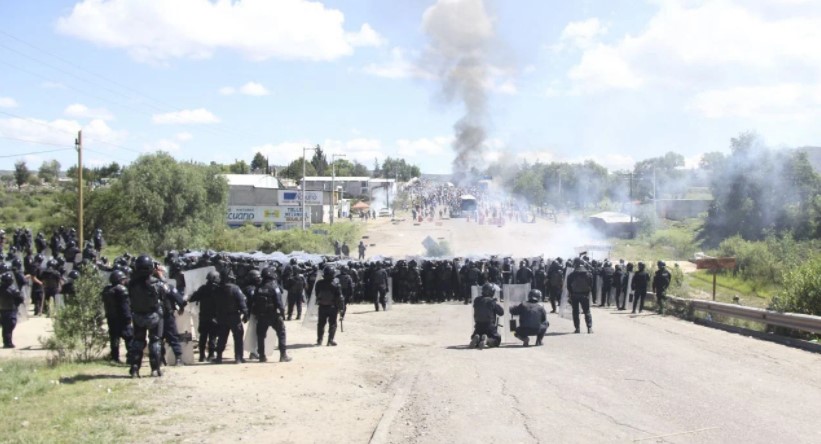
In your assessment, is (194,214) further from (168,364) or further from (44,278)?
(168,364)

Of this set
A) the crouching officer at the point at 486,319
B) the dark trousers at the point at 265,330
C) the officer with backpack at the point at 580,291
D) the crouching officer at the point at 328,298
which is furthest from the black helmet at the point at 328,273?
the officer with backpack at the point at 580,291

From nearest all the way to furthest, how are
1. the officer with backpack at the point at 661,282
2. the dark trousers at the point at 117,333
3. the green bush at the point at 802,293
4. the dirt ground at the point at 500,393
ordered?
1. the dirt ground at the point at 500,393
2. the dark trousers at the point at 117,333
3. the green bush at the point at 802,293
4. the officer with backpack at the point at 661,282

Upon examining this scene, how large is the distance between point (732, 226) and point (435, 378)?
5361 cm

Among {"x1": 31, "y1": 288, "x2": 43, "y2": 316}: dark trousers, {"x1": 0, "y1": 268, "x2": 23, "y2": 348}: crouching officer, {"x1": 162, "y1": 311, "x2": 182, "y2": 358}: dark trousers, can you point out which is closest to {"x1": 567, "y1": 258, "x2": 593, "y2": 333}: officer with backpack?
{"x1": 162, "y1": 311, "x2": 182, "y2": 358}: dark trousers

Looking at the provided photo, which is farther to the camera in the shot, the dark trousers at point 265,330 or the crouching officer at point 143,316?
the dark trousers at point 265,330

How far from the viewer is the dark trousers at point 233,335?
42.1 feet

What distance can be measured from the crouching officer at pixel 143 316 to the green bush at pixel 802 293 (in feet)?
48.2

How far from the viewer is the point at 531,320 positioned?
15.5m

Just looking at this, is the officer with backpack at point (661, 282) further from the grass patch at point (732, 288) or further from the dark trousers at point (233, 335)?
the dark trousers at point (233, 335)

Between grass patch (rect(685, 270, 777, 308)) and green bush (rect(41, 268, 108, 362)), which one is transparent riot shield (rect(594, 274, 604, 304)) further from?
green bush (rect(41, 268, 108, 362))

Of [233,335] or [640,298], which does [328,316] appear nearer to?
[233,335]

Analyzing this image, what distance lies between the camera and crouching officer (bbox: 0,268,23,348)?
14562mm

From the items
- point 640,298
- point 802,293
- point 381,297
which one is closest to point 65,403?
point 381,297

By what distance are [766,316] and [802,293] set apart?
2.01m
